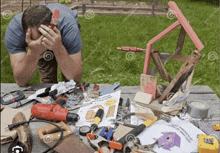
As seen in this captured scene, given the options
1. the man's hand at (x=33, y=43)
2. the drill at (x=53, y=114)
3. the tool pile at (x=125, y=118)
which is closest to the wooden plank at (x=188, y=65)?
the tool pile at (x=125, y=118)

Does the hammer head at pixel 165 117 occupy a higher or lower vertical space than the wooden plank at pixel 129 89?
lower

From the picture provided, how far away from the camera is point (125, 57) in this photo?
3.04 meters

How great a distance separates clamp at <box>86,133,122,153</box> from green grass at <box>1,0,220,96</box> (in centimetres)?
153

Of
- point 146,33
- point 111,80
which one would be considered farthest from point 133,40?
point 111,80

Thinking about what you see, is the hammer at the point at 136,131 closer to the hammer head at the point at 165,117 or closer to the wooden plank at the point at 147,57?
the hammer head at the point at 165,117

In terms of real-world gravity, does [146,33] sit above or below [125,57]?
above

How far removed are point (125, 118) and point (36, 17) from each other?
0.81 meters

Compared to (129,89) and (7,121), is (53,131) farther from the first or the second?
(129,89)

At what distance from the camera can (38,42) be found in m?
1.23

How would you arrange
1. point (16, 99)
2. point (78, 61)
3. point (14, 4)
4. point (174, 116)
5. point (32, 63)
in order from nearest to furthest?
1. point (174, 116)
2. point (16, 99)
3. point (32, 63)
4. point (78, 61)
5. point (14, 4)

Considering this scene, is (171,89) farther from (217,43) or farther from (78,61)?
(217,43)

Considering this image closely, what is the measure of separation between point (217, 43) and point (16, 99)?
121 inches

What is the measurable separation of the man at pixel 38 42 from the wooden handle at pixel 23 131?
0.48 m

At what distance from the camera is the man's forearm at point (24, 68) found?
4.48 ft
